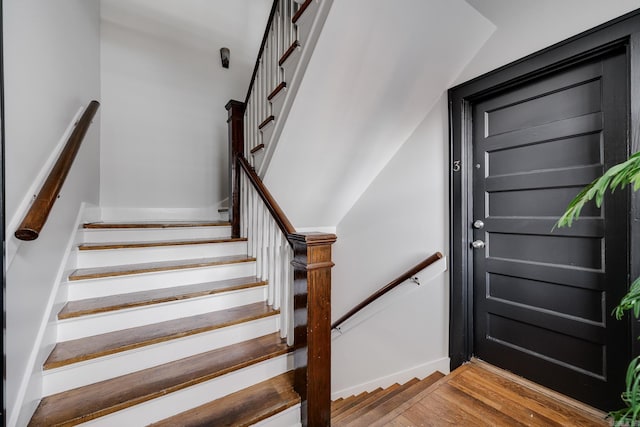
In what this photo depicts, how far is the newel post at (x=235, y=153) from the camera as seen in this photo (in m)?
2.22

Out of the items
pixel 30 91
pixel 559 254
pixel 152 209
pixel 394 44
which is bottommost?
pixel 559 254

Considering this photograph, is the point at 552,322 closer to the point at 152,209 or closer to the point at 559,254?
the point at 559,254

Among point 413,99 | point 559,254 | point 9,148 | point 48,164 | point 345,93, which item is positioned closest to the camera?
point 9,148

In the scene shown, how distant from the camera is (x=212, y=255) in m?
1.98

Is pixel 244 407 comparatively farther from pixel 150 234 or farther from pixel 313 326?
pixel 150 234

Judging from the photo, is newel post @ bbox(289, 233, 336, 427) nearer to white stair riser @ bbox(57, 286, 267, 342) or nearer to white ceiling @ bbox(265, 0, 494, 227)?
white stair riser @ bbox(57, 286, 267, 342)

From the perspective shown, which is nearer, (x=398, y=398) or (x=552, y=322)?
(x=552, y=322)

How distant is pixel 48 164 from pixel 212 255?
101 centimetres

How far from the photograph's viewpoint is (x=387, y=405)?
1652 millimetres

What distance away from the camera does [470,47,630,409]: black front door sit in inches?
51.4

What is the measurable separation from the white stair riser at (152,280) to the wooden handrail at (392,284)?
3.42ft

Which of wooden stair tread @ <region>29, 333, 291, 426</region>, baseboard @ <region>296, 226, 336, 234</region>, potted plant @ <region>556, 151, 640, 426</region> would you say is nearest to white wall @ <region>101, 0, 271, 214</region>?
baseboard @ <region>296, 226, 336, 234</region>

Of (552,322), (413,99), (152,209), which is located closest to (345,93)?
(413,99)

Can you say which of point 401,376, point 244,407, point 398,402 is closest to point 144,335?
point 244,407
